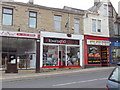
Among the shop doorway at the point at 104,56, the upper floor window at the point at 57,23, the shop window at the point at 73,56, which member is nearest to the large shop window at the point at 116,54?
the shop doorway at the point at 104,56

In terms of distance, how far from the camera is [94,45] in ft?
75.4

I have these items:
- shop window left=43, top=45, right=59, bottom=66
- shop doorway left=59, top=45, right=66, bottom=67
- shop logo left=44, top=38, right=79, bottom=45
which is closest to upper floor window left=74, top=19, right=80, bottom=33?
shop logo left=44, top=38, right=79, bottom=45

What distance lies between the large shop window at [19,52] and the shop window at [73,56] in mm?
4640

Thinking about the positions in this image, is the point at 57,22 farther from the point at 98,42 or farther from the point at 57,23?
the point at 98,42

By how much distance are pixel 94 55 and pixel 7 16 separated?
40.8 ft

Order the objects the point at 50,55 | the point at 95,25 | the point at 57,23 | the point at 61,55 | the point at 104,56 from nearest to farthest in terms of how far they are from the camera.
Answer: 1. the point at 50,55
2. the point at 57,23
3. the point at 61,55
4. the point at 95,25
5. the point at 104,56

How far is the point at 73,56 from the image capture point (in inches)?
854

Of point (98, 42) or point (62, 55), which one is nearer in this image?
point (62, 55)

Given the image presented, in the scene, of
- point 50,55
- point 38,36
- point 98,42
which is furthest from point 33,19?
point 98,42

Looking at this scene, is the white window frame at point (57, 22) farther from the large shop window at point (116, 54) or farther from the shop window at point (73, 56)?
the large shop window at point (116, 54)

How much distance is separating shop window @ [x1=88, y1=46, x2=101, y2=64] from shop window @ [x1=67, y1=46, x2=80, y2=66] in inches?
68.4

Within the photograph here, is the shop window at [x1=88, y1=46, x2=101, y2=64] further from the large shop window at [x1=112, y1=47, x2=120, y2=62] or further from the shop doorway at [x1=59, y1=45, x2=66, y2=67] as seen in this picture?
the shop doorway at [x1=59, y1=45, x2=66, y2=67]

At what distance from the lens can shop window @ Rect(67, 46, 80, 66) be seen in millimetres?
21312

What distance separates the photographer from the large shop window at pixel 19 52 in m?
17.9
